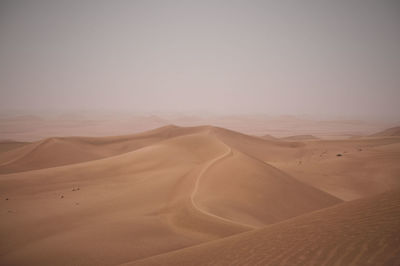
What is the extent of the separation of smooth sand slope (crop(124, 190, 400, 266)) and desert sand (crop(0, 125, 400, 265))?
19mm

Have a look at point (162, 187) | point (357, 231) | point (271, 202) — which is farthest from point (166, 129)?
point (357, 231)

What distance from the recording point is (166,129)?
131 feet

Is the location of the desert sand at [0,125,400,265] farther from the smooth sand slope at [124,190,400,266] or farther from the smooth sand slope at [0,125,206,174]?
the smooth sand slope at [0,125,206,174]

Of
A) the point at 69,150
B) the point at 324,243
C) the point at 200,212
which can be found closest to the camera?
the point at 324,243

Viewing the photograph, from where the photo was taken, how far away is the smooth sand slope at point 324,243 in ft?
9.94

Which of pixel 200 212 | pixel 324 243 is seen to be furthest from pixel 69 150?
pixel 324 243

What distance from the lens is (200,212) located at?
8312 mm

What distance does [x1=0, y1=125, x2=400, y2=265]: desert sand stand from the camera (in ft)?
12.4

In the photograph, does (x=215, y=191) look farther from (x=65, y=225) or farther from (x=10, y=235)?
(x=10, y=235)

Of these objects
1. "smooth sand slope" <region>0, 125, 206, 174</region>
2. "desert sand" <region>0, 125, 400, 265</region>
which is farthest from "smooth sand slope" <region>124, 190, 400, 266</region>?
"smooth sand slope" <region>0, 125, 206, 174</region>

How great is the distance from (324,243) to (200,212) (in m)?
5.23

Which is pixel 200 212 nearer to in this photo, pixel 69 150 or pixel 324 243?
pixel 324 243

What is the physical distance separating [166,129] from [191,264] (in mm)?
36371

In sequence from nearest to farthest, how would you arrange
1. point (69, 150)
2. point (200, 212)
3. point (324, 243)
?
point (324, 243), point (200, 212), point (69, 150)
